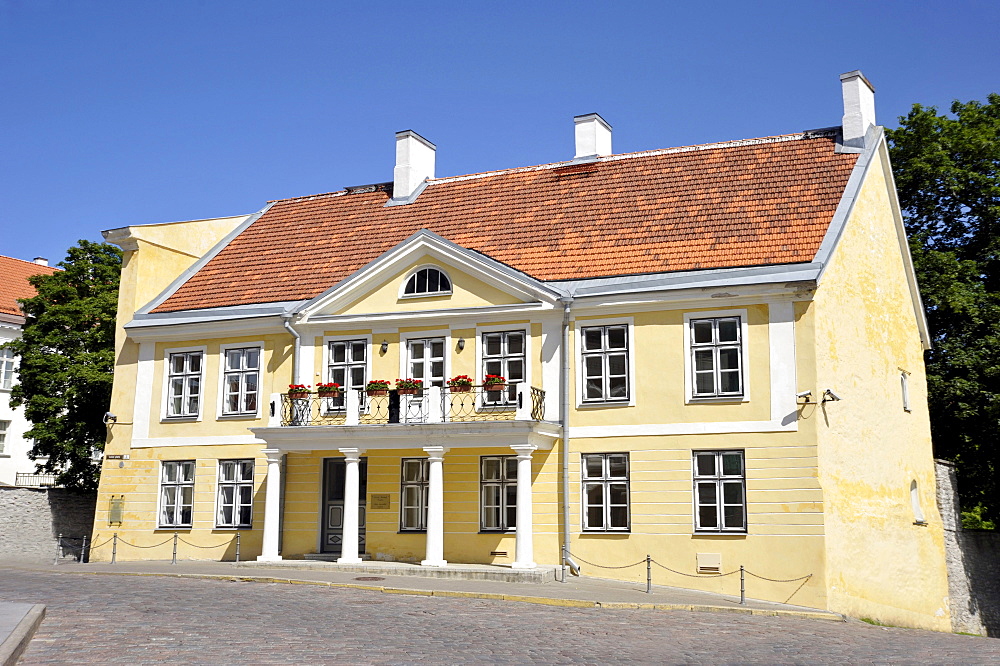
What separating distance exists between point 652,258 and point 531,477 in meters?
5.42

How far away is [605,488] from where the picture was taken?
22438 millimetres

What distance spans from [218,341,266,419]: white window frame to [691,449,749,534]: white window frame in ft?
35.1

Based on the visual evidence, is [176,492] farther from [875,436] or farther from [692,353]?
[875,436]

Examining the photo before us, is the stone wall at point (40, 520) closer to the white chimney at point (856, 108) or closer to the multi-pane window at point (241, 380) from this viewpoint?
the multi-pane window at point (241, 380)

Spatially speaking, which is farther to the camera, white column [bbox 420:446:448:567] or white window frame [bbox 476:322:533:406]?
white window frame [bbox 476:322:533:406]

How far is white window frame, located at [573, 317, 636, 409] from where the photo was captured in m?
22.5

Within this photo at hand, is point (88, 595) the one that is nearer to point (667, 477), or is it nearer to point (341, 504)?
point (341, 504)

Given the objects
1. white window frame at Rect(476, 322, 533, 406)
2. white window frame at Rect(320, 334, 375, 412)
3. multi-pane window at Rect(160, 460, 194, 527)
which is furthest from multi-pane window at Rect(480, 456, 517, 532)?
multi-pane window at Rect(160, 460, 194, 527)

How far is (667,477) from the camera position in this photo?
2181cm

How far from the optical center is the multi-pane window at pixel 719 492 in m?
21.2

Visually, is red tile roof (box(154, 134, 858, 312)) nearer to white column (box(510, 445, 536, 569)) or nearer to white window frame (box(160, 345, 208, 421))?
white window frame (box(160, 345, 208, 421))

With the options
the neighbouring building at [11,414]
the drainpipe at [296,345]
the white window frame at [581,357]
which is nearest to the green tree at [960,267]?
the white window frame at [581,357]

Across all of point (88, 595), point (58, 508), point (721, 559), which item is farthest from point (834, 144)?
point (58, 508)

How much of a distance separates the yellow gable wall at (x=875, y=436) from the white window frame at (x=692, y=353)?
1400mm
